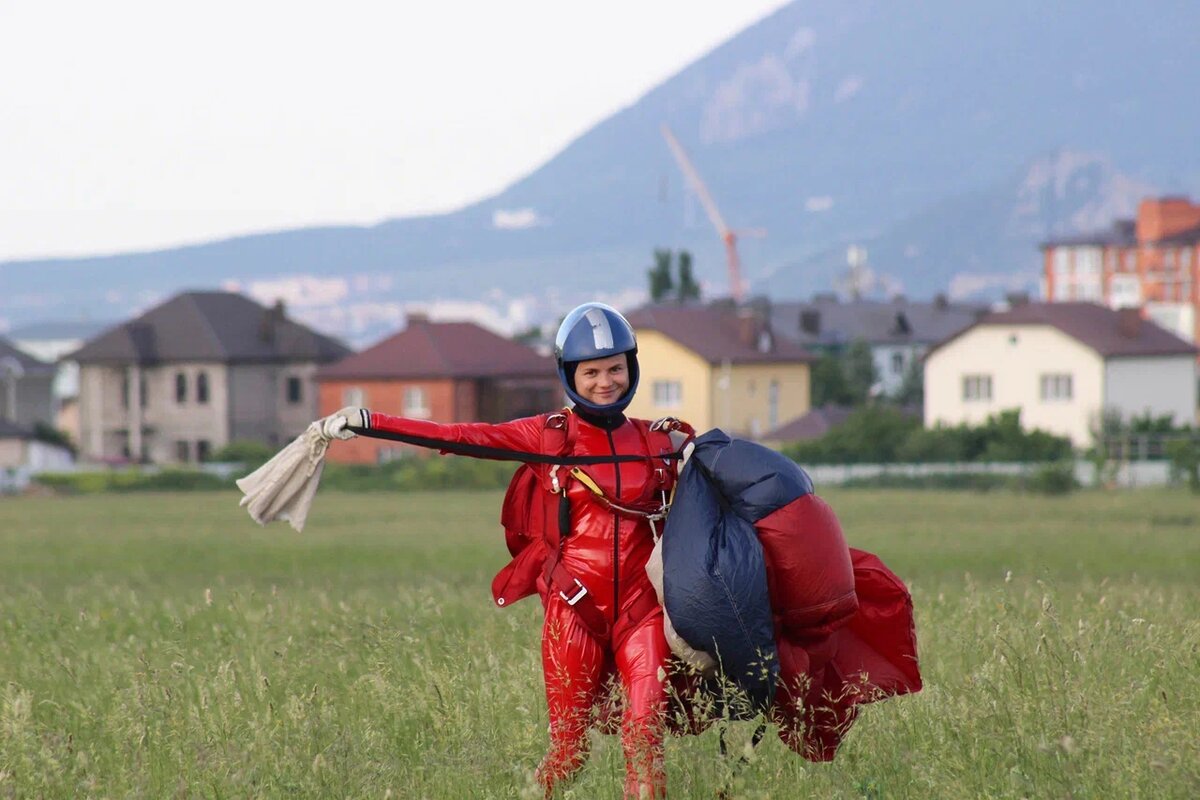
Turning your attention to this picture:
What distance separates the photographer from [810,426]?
92438 mm

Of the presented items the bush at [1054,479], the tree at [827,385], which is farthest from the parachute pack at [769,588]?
the tree at [827,385]

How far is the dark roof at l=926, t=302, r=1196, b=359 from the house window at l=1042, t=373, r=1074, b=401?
2.18 metres

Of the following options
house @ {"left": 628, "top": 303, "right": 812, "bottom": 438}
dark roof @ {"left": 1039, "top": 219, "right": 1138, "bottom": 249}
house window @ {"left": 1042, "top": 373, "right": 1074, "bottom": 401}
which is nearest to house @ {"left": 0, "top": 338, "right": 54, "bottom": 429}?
house @ {"left": 628, "top": 303, "right": 812, "bottom": 438}

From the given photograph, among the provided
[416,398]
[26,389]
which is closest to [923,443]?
[416,398]

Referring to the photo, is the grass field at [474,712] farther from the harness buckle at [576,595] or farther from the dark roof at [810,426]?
the dark roof at [810,426]

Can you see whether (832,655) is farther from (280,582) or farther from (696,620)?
(280,582)

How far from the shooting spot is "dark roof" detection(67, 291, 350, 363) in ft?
349

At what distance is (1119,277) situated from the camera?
180750mm

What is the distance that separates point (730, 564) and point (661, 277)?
163919mm

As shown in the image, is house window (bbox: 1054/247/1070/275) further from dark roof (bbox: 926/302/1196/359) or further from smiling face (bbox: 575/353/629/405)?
smiling face (bbox: 575/353/629/405)

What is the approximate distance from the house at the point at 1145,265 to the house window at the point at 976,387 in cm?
6435

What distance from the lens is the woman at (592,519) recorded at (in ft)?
21.7

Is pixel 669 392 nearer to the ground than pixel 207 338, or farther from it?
nearer to the ground

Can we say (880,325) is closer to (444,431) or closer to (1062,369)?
(1062,369)
